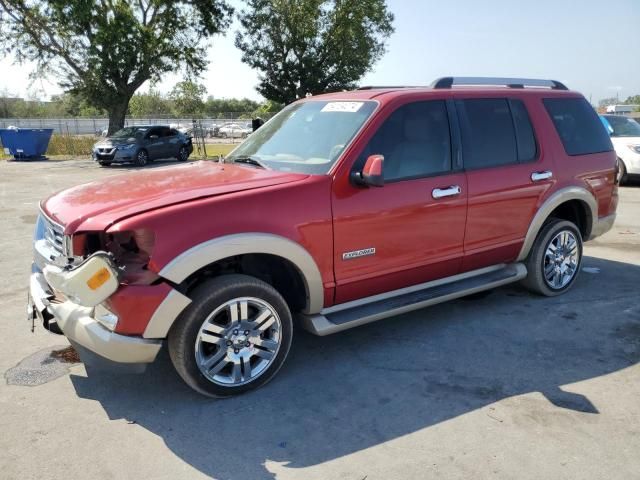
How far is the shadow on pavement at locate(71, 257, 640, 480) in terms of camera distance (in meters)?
3.09

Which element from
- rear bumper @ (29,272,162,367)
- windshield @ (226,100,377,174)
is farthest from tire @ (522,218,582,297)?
rear bumper @ (29,272,162,367)

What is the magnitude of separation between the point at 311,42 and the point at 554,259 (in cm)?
3634

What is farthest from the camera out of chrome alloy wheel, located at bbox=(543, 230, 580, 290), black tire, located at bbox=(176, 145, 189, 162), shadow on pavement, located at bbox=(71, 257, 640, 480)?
black tire, located at bbox=(176, 145, 189, 162)

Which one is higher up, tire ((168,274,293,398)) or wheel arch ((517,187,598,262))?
wheel arch ((517,187,598,262))

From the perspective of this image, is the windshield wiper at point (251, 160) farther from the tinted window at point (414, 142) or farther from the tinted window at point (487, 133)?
the tinted window at point (487, 133)

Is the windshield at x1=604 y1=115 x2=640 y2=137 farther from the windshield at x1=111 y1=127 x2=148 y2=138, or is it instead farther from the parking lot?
the windshield at x1=111 y1=127 x2=148 y2=138

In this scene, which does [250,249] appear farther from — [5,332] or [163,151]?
[163,151]

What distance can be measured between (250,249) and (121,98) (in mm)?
27482

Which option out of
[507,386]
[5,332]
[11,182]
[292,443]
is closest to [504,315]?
[507,386]

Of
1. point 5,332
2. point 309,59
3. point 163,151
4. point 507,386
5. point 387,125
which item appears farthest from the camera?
point 309,59

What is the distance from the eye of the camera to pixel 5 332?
457 cm

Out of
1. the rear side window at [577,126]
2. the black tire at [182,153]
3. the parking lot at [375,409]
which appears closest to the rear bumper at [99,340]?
the parking lot at [375,409]

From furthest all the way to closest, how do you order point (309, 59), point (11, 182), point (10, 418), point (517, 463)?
1. point (309, 59)
2. point (11, 182)
3. point (10, 418)
4. point (517, 463)

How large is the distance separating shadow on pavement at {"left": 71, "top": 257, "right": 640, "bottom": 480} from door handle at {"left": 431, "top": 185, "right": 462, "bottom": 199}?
1.14m
